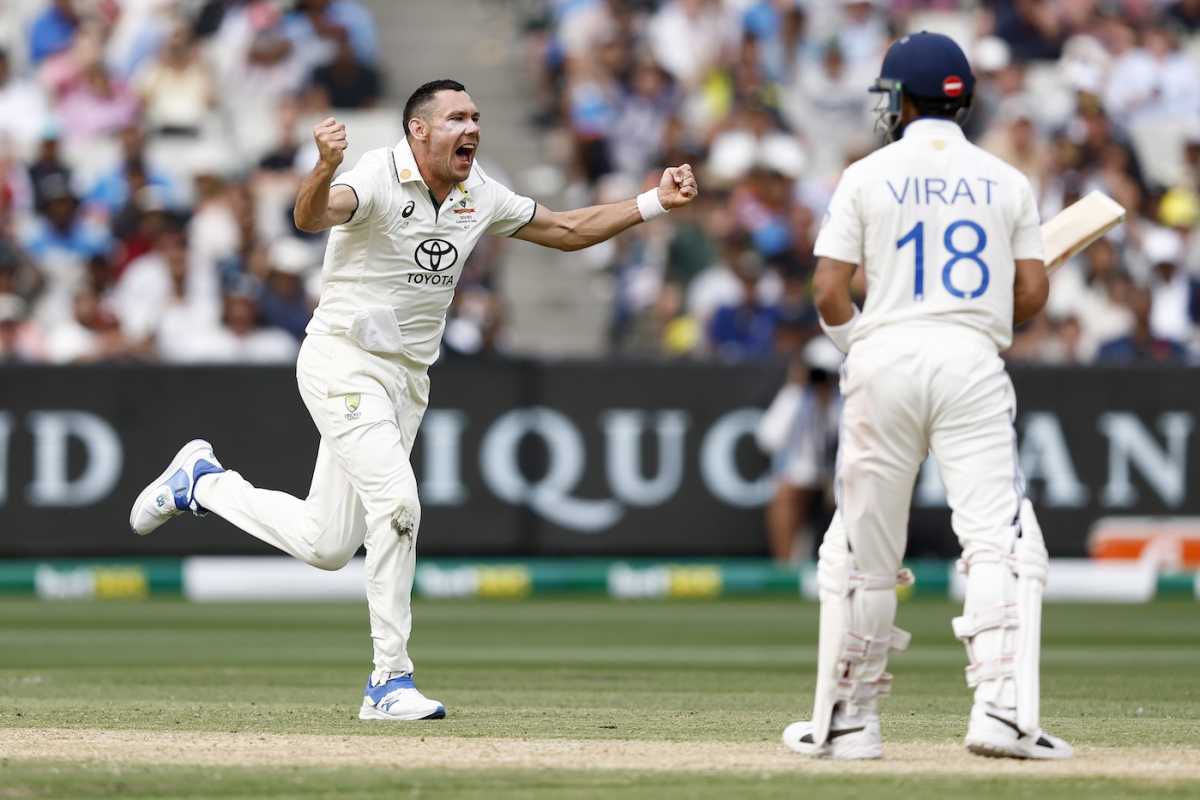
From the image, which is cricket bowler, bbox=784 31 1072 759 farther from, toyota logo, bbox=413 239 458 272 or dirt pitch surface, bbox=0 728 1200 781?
toyota logo, bbox=413 239 458 272

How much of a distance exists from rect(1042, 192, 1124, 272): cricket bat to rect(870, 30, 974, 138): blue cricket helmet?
0.62 metres

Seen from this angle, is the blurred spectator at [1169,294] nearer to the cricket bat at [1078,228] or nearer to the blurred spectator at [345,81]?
the blurred spectator at [345,81]

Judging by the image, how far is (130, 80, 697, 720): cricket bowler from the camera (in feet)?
25.0

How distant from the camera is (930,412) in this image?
6207 mm

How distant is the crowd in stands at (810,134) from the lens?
55.9 feet

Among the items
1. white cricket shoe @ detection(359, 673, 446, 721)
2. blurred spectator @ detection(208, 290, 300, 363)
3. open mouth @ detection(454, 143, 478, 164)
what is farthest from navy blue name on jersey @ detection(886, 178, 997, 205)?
blurred spectator @ detection(208, 290, 300, 363)

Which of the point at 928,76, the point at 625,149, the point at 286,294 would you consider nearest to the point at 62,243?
the point at 286,294

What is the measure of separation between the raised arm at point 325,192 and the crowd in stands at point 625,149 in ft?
27.1

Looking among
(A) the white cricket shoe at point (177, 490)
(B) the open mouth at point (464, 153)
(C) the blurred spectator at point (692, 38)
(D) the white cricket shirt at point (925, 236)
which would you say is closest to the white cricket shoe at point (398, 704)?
(A) the white cricket shoe at point (177, 490)

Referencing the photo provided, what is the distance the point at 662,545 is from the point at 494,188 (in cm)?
795

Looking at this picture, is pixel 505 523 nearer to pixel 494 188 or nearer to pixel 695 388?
pixel 695 388

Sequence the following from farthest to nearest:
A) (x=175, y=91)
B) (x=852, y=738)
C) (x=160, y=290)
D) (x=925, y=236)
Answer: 1. (x=175, y=91)
2. (x=160, y=290)
3. (x=852, y=738)
4. (x=925, y=236)

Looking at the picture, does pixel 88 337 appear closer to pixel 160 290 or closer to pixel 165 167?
pixel 160 290

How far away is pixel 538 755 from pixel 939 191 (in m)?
1.95
